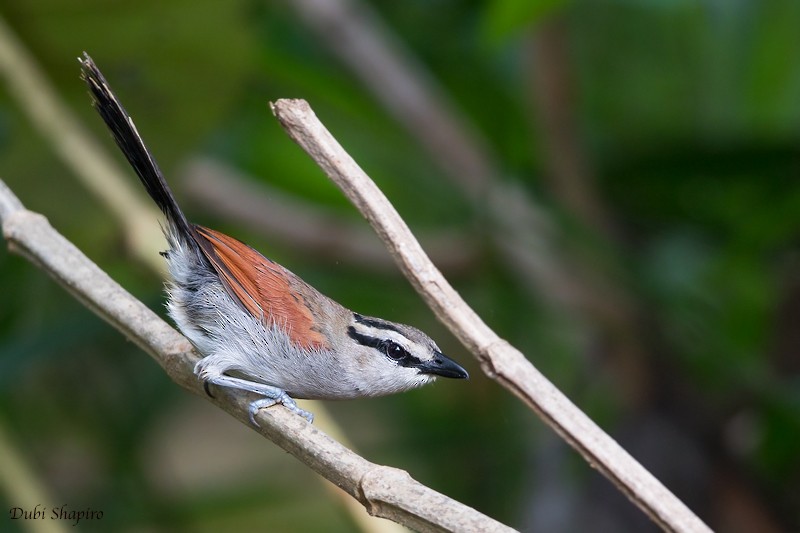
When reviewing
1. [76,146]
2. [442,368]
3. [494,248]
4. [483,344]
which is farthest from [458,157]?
[483,344]

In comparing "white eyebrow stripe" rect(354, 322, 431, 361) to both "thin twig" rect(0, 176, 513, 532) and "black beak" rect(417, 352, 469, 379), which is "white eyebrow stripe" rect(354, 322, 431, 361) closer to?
"black beak" rect(417, 352, 469, 379)

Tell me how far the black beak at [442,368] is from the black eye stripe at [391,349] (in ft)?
0.06

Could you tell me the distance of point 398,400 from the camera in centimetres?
388

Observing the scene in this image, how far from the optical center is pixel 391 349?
72.6 inches

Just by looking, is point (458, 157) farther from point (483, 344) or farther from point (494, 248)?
point (483, 344)

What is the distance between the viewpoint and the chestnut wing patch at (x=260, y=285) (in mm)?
1857

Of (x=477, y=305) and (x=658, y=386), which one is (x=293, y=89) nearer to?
(x=477, y=305)

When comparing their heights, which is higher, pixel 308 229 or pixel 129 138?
pixel 308 229

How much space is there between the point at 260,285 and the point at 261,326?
8cm

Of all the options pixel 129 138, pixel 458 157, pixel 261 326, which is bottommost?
pixel 261 326

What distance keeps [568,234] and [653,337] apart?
0.49 m

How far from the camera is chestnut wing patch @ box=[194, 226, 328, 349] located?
186 centimetres
